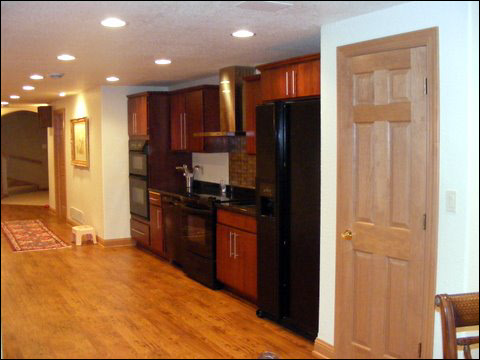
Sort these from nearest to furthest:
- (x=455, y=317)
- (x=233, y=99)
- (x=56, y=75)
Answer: (x=455, y=317) < (x=233, y=99) < (x=56, y=75)

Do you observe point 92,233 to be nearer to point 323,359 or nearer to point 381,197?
point 323,359

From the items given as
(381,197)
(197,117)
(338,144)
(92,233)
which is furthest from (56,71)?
(381,197)

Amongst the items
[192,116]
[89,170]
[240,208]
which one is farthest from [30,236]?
[240,208]

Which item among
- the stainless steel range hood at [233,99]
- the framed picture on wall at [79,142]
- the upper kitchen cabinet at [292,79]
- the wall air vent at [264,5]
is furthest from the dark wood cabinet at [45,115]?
the wall air vent at [264,5]

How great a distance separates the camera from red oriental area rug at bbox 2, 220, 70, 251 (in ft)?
24.3

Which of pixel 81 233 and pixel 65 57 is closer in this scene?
pixel 65 57

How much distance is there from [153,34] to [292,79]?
1097 millimetres

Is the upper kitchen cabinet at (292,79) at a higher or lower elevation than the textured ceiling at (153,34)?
lower

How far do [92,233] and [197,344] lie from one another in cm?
420

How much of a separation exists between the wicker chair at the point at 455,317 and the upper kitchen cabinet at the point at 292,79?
193 centimetres

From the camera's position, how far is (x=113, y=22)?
3.36 meters

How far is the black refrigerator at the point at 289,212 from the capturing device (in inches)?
154

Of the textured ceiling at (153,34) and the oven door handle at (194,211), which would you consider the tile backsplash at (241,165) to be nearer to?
the oven door handle at (194,211)

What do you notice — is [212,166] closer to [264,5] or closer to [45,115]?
[264,5]
